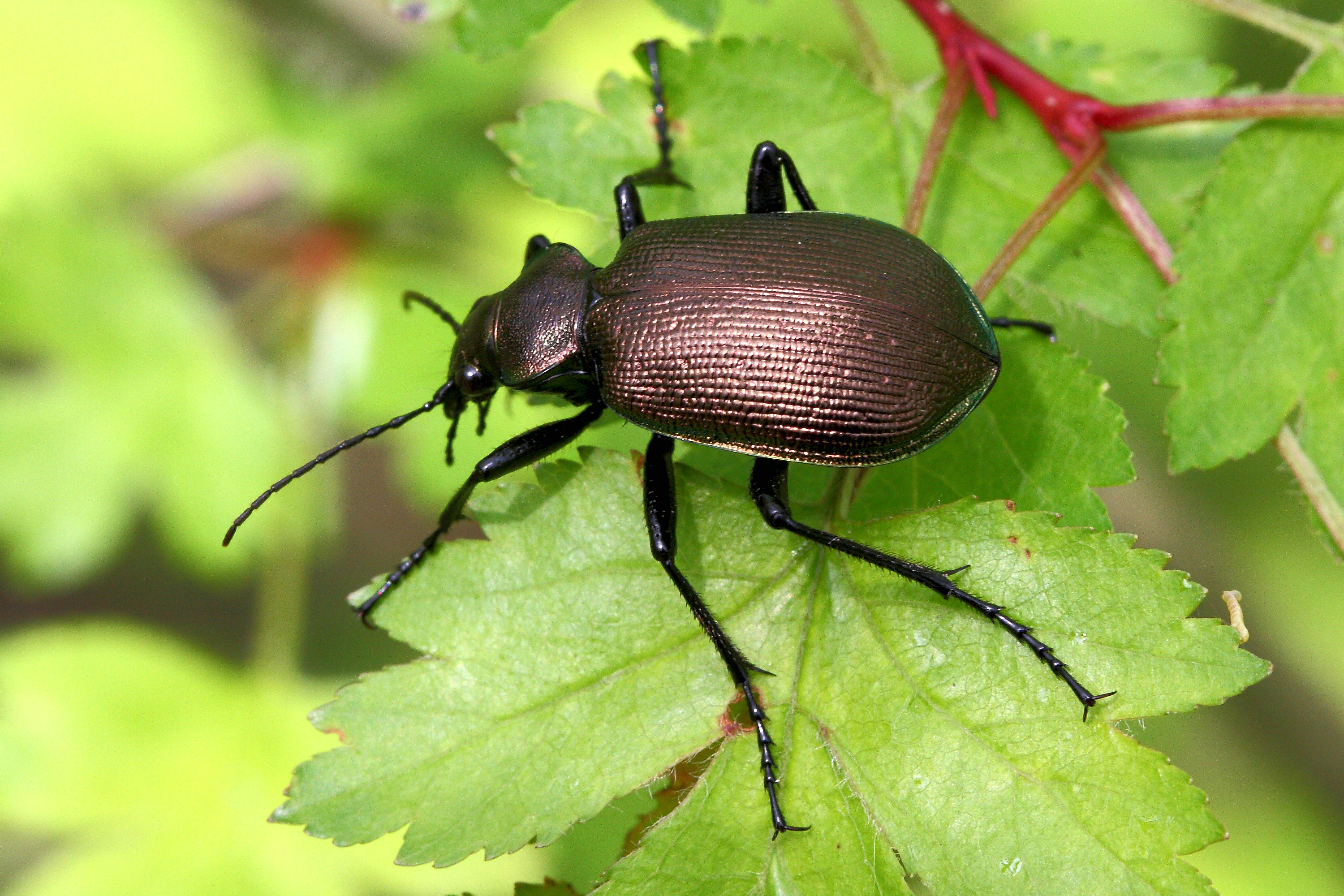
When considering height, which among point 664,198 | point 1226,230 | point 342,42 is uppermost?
point 1226,230

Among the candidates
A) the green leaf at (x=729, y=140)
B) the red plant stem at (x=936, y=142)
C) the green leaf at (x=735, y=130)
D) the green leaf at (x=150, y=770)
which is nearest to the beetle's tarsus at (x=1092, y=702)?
the green leaf at (x=729, y=140)

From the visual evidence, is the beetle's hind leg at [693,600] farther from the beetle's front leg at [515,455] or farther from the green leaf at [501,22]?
the green leaf at [501,22]

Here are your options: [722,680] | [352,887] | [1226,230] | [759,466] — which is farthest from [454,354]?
[1226,230]

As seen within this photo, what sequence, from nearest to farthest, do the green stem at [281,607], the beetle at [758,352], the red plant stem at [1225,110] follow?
1. the beetle at [758,352]
2. the red plant stem at [1225,110]
3. the green stem at [281,607]

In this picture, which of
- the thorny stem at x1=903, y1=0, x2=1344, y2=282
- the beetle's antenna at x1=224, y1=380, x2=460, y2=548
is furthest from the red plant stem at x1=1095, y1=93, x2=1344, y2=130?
the beetle's antenna at x1=224, y1=380, x2=460, y2=548

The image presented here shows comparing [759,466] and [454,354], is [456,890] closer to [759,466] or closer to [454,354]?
[454,354]

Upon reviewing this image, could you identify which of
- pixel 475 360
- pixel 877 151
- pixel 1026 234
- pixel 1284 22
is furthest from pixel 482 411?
pixel 1284 22
